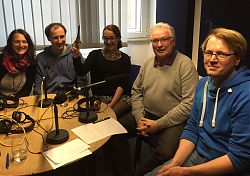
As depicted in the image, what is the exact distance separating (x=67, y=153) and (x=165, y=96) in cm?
93

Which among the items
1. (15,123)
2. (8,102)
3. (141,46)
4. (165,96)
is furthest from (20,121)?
(141,46)

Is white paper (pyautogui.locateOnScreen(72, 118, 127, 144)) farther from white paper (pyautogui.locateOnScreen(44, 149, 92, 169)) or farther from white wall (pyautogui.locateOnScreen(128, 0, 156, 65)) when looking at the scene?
white wall (pyautogui.locateOnScreen(128, 0, 156, 65))

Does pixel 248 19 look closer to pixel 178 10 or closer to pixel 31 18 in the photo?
pixel 178 10

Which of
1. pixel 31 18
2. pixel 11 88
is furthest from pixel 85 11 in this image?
pixel 11 88

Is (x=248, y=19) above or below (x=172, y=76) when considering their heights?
above

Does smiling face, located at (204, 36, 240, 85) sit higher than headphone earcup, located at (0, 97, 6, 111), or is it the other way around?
smiling face, located at (204, 36, 240, 85)

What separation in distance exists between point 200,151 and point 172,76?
64 cm

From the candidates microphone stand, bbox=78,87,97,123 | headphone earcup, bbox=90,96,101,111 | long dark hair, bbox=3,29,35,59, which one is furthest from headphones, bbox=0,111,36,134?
long dark hair, bbox=3,29,35,59

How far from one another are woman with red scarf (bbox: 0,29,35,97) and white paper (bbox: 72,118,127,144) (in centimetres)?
108

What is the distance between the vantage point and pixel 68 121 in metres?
1.59

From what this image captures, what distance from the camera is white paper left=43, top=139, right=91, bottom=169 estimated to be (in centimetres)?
118

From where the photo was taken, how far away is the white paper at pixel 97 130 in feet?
4.55

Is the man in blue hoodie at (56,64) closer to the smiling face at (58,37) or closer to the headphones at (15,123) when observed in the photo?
the smiling face at (58,37)

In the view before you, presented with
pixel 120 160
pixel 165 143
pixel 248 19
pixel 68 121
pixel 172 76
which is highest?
pixel 248 19
